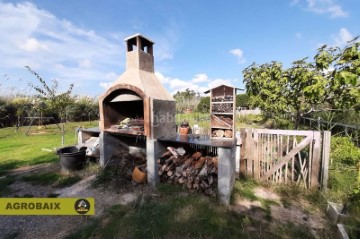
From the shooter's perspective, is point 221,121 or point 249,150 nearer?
point 221,121

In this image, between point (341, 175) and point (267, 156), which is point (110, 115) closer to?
point (267, 156)

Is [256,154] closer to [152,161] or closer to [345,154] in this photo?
[345,154]

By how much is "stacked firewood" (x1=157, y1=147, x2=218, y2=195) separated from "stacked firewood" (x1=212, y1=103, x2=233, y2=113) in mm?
1227

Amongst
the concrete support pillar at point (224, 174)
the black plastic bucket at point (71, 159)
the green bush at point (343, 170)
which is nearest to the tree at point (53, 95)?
the black plastic bucket at point (71, 159)

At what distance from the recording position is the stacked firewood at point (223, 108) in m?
4.54

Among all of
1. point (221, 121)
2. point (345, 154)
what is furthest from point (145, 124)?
point (345, 154)

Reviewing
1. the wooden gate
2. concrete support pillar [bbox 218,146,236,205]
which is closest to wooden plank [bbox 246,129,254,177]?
the wooden gate

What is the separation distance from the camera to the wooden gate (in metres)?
4.17

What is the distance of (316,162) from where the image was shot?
4176mm

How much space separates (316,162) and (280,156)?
28.3 inches

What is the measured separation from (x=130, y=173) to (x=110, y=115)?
2.05m

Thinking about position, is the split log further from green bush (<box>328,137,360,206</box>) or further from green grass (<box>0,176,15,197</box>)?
green grass (<box>0,176,15,197</box>)

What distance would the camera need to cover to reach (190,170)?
445 cm

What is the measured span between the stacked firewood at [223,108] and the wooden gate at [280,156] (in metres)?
0.76
